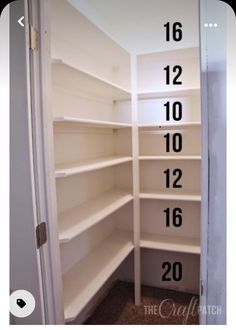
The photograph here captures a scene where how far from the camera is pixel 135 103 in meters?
2.16

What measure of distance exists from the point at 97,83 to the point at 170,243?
1627 mm

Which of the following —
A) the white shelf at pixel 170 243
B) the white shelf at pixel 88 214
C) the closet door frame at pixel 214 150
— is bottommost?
the white shelf at pixel 170 243

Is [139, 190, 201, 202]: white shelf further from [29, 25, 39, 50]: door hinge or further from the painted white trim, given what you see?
[29, 25, 39, 50]: door hinge

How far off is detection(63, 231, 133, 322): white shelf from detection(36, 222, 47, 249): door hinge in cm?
55

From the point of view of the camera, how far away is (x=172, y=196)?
220 cm

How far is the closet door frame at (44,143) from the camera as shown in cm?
101

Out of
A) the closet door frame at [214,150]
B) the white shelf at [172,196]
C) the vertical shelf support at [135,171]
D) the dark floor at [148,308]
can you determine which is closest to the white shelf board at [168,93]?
the vertical shelf support at [135,171]

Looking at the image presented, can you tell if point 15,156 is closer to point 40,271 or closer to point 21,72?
point 21,72

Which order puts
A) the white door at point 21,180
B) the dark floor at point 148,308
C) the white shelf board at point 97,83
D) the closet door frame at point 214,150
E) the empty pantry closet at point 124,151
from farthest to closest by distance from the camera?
the dark floor at point 148,308
the empty pantry closet at point 124,151
the white shelf board at point 97,83
the white door at point 21,180
the closet door frame at point 214,150

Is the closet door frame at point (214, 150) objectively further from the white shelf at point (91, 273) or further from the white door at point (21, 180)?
the white shelf at point (91, 273)

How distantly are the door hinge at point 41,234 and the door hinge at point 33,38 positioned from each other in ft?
2.54

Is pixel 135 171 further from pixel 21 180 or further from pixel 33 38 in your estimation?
pixel 33 38

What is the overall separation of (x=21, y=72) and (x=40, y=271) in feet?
2.84

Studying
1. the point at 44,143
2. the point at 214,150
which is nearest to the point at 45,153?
the point at 44,143
